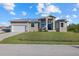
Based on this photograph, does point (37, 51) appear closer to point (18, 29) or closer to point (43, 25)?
point (43, 25)

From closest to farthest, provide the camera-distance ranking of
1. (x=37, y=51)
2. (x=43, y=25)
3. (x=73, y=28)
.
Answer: (x=37, y=51)
(x=73, y=28)
(x=43, y=25)

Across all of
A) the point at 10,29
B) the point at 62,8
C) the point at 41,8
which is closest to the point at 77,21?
the point at 62,8

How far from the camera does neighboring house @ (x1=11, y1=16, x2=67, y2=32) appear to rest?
12.4m

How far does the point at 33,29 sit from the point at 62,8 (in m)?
2.23

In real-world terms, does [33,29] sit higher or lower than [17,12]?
lower

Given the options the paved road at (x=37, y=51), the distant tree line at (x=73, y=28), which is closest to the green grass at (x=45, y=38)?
the distant tree line at (x=73, y=28)

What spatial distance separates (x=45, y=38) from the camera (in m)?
12.3

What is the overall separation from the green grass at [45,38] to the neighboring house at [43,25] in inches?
11.5

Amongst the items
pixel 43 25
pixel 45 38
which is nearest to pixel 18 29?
pixel 43 25

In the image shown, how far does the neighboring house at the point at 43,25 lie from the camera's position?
40.6ft

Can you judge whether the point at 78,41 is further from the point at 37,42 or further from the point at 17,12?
the point at 17,12

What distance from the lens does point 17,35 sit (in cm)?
1263

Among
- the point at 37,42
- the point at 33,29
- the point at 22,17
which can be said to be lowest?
the point at 37,42

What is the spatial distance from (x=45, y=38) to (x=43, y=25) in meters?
0.90
